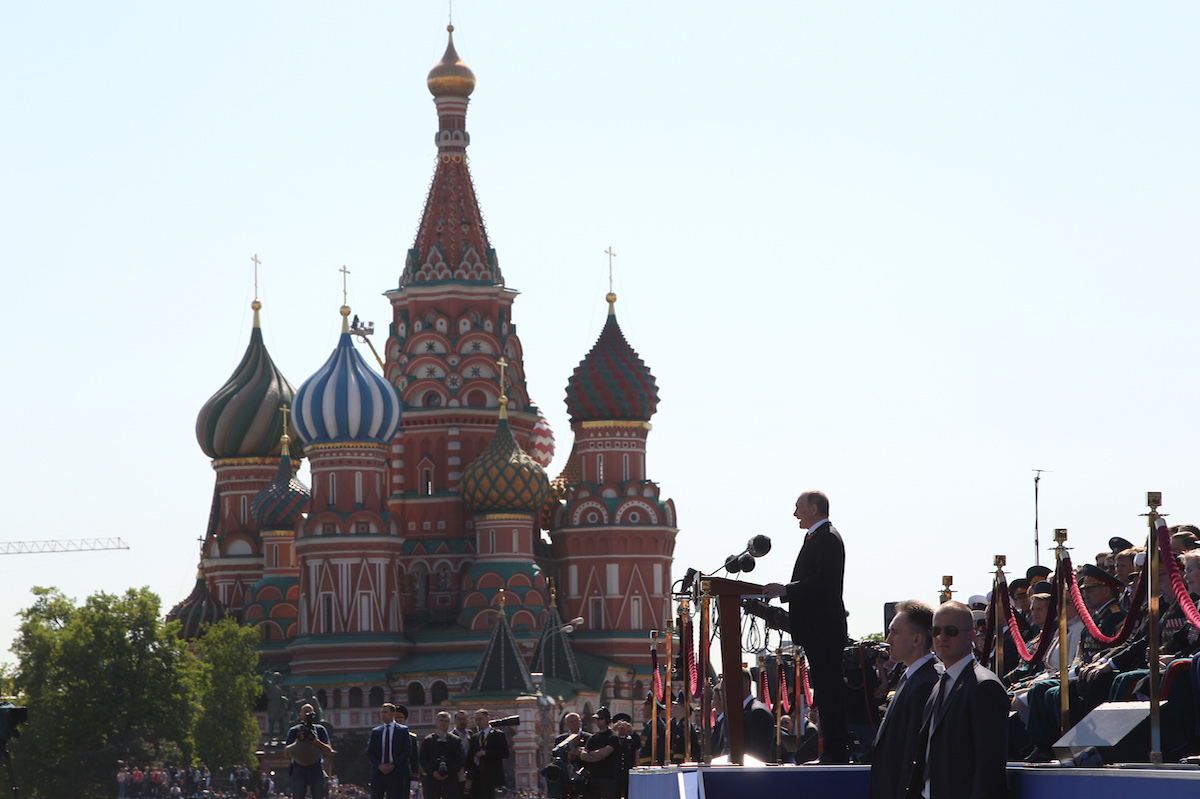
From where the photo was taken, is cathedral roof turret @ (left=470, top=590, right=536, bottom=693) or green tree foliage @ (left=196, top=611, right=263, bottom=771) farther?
green tree foliage @ (left=196, top=611, right=263, bottom=771)

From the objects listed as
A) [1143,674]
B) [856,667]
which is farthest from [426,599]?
[1143,674]

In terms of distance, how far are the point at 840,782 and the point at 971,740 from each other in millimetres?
1461

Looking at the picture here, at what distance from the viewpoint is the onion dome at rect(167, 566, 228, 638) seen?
67000mm

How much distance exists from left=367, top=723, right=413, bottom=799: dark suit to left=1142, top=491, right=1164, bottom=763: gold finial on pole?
1105cm

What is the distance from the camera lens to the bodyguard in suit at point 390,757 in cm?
1717

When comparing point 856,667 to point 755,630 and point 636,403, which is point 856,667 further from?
point 636,403

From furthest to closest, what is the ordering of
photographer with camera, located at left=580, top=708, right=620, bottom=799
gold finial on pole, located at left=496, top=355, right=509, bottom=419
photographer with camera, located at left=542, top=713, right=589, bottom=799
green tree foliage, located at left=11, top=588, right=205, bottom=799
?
gold finial on pole, located at left=496, top=355, right=509, bottom=419 < green tree foliage, located at left=11, top=588, right=205, bottom=799 < photographer with camera, located at left=542, top=713, right=589, bottom=799 < photographer with camera, located at left=580, top=708, right=620, bottom=799

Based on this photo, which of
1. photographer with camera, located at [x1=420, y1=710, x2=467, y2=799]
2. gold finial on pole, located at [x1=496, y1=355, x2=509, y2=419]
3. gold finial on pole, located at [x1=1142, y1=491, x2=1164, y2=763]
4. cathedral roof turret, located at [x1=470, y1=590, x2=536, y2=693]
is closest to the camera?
gold finial on pole, located at [x1=1142, y1=491, x2=1164, y2=763]

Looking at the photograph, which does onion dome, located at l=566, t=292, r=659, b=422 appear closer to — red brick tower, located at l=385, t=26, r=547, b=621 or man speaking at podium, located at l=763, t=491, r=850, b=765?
red brick tower, located at l=385, t=26, r=547, b=621

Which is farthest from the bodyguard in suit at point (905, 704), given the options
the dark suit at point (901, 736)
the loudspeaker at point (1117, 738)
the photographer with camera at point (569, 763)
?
the photographer with camera at point (569, 763)

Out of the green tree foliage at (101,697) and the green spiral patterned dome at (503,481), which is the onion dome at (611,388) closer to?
the green spiral patterned dome at (503,481)

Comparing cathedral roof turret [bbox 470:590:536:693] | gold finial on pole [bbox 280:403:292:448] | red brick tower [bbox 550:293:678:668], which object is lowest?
cathedral roof turret [bbox 470:590:536:693]

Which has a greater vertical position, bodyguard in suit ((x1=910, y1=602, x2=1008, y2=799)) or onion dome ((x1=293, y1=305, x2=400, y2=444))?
onion dome ((x1=293, y1=305, x2=400, y2=444))

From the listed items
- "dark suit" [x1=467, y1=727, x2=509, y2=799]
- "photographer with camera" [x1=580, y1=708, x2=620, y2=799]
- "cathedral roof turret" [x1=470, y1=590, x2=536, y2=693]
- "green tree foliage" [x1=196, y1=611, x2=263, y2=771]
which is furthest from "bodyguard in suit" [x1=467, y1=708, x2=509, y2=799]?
"green tree foliage" [x1=196, y1=611, x2=263, y2=771]
